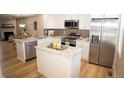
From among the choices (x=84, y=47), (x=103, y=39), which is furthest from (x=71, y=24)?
(x=103, y=39)

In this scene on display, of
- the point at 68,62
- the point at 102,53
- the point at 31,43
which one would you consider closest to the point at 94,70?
the point at 102,53

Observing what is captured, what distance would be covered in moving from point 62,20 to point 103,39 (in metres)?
1.55

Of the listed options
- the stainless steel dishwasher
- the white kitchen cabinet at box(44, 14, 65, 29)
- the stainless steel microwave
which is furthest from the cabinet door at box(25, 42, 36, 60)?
the stainless steel microwave

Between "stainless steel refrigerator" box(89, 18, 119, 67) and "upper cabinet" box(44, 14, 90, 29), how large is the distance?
0.50 meters

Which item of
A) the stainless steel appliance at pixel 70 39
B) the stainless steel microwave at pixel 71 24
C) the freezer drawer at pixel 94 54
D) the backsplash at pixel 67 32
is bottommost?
the freezer drawer at pixel 94 54

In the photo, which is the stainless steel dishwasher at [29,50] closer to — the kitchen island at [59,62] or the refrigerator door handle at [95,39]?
A: the kitchen island at [59,62]

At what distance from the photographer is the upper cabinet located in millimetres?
3084

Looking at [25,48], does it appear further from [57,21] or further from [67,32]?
[67,32]

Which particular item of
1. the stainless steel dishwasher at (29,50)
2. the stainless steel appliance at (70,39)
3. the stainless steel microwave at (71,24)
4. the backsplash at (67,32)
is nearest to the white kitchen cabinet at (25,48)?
the stainless steel dishwasher at (29,50)

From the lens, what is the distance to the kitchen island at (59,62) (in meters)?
1.75

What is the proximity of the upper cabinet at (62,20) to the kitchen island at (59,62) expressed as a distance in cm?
129

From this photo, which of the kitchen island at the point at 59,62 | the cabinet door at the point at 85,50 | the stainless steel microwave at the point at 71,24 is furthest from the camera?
the stainless steel microwave at the point at 71,24

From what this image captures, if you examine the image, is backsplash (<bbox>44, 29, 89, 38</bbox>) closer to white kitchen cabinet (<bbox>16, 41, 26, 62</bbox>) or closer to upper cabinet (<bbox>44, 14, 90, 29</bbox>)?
upper cabinet (<bbox>44, 14, 90, 29</bbox>)
